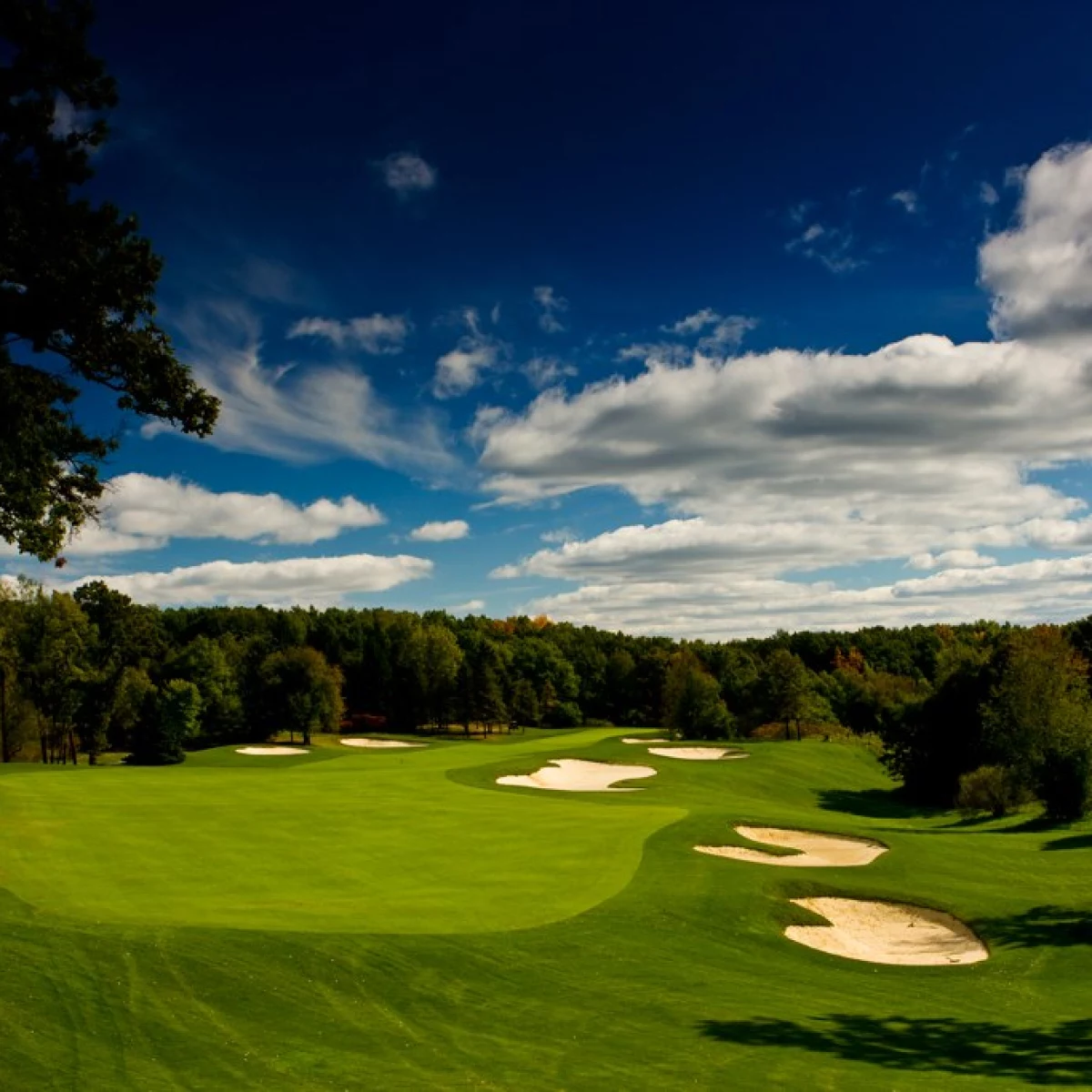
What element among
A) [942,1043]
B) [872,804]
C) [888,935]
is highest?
[942,1043]

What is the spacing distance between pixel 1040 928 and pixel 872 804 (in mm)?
32584

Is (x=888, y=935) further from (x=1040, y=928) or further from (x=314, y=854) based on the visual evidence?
(x=314, y=854)

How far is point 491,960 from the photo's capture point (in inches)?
648

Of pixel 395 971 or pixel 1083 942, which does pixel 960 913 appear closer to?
pixel 1083 942

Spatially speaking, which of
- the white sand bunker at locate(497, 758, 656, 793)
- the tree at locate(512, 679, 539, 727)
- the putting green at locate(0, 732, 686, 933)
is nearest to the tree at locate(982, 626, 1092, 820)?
the putting green at locate(0, 732, 686, 933)

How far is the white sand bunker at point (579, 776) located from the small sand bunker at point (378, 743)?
32439mm

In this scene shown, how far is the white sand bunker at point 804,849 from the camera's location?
28727 millimetres

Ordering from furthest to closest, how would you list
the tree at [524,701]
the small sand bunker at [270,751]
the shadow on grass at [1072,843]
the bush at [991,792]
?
the tree at [524,701] < the small sand bunker at [270,751] < the bush at [991,792] < the shadow on grass at [1072,843]

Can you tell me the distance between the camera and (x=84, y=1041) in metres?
12.2

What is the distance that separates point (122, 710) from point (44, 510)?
73731 mm

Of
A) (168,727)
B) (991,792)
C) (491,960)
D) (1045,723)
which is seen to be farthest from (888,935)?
(168,727)

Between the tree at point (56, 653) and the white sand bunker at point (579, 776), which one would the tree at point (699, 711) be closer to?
the white sand bunker at point (579, 776)

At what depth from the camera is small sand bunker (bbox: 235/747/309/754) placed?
75.6 m

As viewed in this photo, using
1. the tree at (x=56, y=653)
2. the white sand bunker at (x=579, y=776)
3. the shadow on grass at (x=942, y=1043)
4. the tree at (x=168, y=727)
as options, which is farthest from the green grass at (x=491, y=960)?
the tree at (x=56, y=653)
